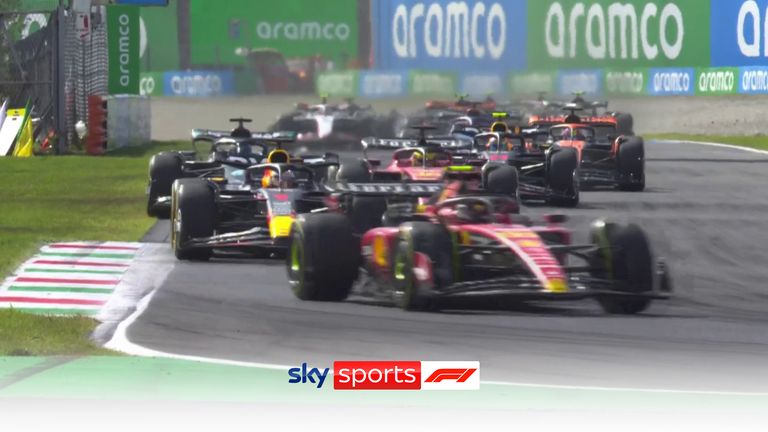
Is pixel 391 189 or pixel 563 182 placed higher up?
pixel 391 189

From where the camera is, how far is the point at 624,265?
13.2 meters

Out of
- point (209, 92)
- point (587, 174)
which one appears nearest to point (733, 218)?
point (587, 174)

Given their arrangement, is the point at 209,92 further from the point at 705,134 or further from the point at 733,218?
the point at 733,218

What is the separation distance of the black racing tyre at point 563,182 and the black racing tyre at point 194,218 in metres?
8.46

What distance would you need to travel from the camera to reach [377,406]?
30.2 feet

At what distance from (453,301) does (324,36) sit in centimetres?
2607

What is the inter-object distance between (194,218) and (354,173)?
228 inches

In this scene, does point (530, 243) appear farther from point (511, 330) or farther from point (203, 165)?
point (203, 165)

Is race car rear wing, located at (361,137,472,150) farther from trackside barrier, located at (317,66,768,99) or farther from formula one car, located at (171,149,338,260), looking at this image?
trackside barrier, located at (317,66,768,99)

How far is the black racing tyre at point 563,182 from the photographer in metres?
25.0

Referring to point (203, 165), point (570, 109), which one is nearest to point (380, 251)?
point (203, 165)

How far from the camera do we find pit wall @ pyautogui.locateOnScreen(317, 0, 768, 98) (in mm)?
38875

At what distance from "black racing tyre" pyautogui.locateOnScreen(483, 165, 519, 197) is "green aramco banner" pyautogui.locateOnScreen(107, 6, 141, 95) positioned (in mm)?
21791

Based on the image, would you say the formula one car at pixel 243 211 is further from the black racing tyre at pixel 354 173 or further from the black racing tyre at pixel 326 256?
the black racing tyre at pixel 354 173
